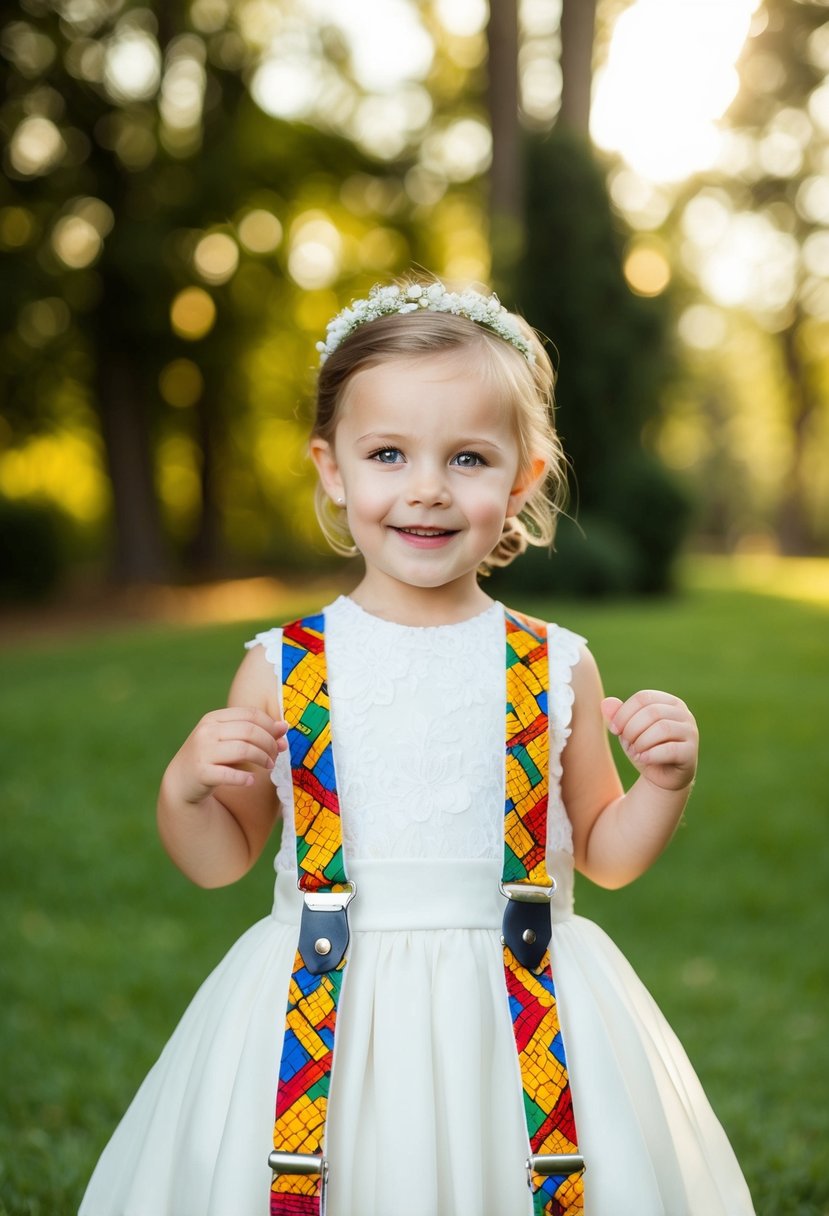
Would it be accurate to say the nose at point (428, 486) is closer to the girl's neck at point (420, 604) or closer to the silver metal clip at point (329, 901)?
the girl's neck at point (420, 604)

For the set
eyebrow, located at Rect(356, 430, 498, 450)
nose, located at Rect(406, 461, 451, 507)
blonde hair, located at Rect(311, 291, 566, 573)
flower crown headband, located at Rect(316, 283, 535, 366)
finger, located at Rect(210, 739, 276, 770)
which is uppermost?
flower crown headband, located at Rect(316, 283, 535, 366)

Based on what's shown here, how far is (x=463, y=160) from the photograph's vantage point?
21484 millimetres

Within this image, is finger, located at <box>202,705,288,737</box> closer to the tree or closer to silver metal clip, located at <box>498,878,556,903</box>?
silver metal clip, located at <box>498,878,556,903</box>

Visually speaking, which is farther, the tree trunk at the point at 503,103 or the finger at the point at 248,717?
the tree trunk at the point at 503,103

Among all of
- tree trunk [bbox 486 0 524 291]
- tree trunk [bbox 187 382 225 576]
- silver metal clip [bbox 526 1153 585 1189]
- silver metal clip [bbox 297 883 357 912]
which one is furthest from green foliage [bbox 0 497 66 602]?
silver metal clip [bbox 526 1153 585 1189]

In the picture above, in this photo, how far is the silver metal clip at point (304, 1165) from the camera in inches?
69.9

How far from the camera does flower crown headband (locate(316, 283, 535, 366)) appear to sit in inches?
87.5

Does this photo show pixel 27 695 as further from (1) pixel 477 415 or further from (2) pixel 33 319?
(2) pixel 33 319

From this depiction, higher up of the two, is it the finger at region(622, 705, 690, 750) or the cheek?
the cheek

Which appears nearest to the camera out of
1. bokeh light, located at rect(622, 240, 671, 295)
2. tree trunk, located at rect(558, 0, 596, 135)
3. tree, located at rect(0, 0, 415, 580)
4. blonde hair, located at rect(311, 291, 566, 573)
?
blonde hair, located at rect(311, 291, 566, 573)

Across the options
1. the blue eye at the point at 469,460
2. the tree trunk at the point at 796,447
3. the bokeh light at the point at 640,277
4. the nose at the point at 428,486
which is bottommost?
the tree trunk at the point at 796,447

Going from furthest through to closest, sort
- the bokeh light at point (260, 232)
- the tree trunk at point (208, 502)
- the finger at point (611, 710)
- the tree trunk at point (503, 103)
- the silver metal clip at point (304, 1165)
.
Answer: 1. the tree trunk at point (208, 502)
2. the bokeh light at point (260, 232)
3. the tree trunk at point (503, 103)
4. the finger at point (611, 710)
5. the silver metal clip at point (304, 1165)

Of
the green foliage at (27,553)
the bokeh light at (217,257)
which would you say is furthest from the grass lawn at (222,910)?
the bokeh light at (217,257)

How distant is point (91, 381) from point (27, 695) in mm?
11017
